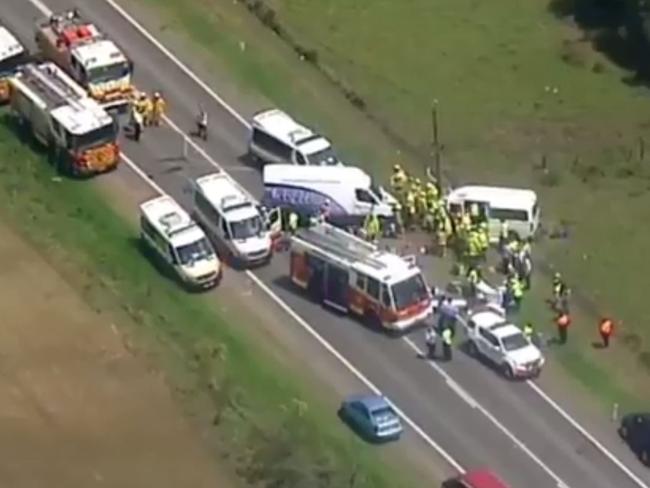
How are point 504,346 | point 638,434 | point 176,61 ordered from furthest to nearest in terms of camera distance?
point 176,61 → point 504,346 → point 638,434

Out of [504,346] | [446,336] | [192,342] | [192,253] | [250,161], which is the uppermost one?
[192,253]

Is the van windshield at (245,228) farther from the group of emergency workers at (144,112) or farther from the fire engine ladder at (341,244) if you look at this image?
the group of emergency workers at (144,112)

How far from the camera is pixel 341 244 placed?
77.5 meters

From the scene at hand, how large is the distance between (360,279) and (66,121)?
43.6 feet

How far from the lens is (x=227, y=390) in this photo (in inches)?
2899

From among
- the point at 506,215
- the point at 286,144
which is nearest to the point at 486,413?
the point at 506,215

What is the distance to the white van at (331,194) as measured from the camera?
80.9m

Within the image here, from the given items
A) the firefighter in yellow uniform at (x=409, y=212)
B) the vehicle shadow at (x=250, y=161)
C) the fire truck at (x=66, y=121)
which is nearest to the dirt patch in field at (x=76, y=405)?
the fire truck at (x=66, y=121)

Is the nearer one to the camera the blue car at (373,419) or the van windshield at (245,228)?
the blue car at (373,419)

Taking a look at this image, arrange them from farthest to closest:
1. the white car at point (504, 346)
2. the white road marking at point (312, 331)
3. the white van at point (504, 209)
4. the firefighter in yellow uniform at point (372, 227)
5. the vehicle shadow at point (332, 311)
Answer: the white van at point (504, 209), the firefighter in yellow uniform at point (372, 227), the vehicle shadow at point (332, 311), the white car at point (504, 346), the white road marking at point (312, 331)

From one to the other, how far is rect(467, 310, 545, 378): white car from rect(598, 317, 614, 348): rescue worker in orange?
7.79 feet

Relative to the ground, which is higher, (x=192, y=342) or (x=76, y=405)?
(x=192, y=342)

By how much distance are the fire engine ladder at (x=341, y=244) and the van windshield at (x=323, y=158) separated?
4.37 meters

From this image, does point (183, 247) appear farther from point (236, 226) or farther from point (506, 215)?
point (506, 215)
